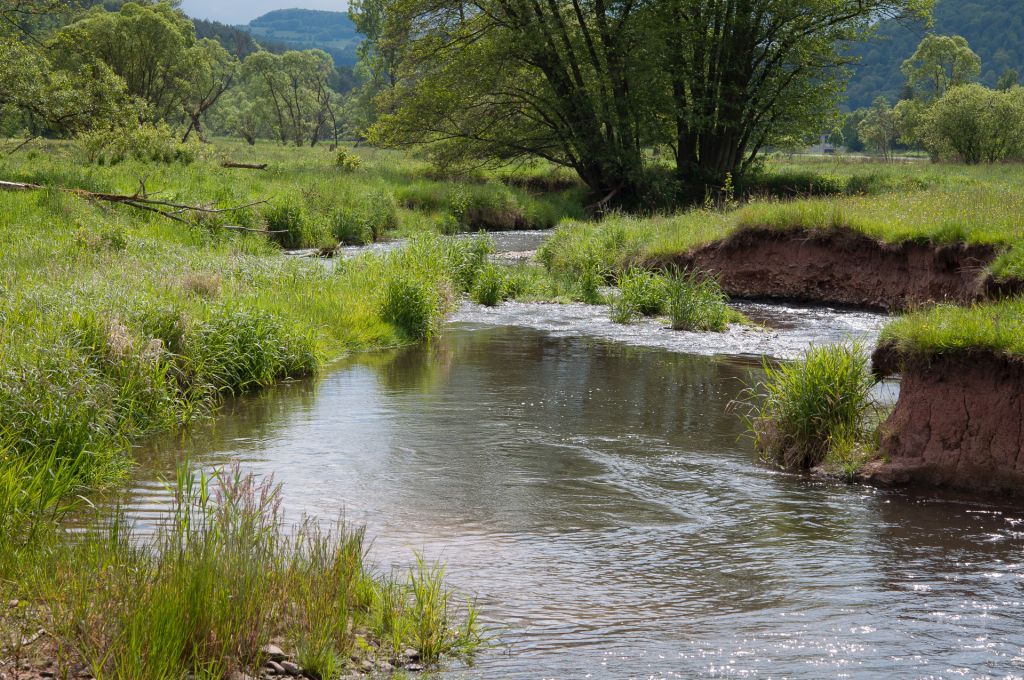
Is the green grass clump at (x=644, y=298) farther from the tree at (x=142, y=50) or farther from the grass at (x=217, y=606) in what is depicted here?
the tree at (x=142, y=50)

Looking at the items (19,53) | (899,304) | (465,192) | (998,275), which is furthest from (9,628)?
(465,192)

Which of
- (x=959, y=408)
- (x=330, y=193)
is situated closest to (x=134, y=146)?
(x=330, y=193)

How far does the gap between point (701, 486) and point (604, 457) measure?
1.15m

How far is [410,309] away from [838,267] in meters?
9.00

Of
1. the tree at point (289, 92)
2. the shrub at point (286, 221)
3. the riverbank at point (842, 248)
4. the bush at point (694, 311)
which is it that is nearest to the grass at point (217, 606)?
the bush at point (694, 311)

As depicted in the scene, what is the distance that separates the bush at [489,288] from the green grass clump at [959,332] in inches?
438

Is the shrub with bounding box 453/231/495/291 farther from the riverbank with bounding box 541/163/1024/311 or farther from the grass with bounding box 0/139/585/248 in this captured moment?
the grass with bounding box 0/139/585/248

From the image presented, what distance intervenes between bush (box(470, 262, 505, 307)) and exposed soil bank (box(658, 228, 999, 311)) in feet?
12.3

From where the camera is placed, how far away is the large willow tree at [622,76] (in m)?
34.7

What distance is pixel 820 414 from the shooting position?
8797 millimetres

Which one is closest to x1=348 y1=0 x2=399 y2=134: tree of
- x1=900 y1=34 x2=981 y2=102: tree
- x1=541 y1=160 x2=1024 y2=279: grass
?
x1=541 y1=160 x2=1024 y2=279: grass

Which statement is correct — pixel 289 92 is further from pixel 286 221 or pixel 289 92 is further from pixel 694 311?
pixel 694 311

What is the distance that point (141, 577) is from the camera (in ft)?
14.7

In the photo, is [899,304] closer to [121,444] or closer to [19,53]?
[121,444]
